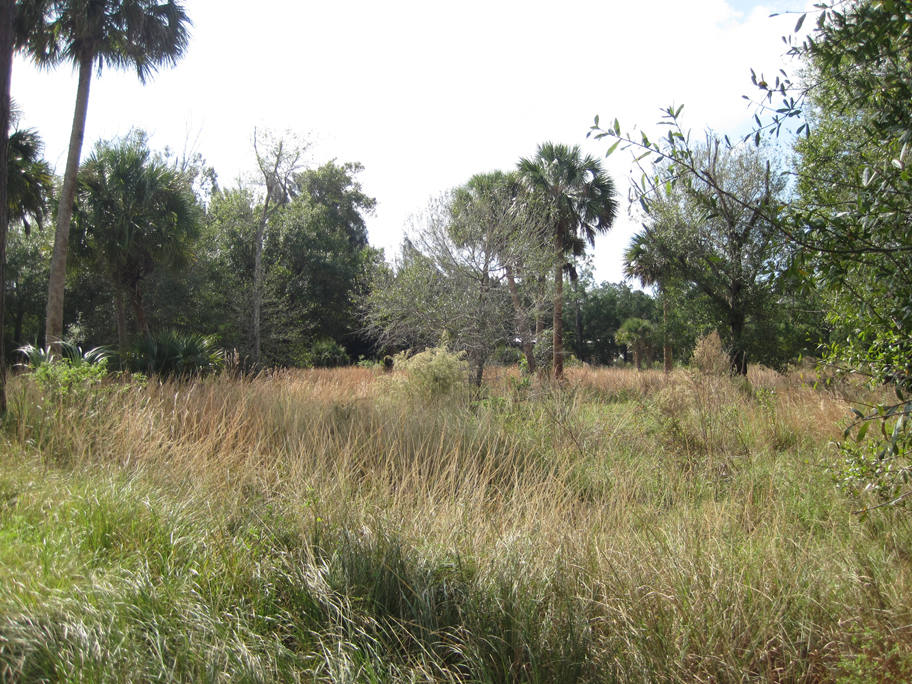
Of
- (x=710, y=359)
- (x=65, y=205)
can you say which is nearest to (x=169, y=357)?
(x=65, y=205)

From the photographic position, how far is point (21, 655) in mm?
2553

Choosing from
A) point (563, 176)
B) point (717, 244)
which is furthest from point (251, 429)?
point (563, 176)

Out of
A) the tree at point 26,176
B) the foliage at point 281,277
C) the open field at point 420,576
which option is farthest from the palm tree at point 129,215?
the open field at point 420,576

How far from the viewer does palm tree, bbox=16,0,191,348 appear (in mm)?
11781

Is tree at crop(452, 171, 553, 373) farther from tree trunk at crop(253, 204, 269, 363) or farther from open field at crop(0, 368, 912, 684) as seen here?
tree trunk at crop(253, 204, 269, 363)

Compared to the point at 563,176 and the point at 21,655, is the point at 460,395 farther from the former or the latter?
the point at 563,176

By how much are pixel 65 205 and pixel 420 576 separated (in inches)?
508

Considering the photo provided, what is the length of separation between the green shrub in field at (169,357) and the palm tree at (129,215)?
598 cm

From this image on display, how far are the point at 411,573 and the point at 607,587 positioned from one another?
1.09 metres

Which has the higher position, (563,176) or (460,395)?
(563,176)

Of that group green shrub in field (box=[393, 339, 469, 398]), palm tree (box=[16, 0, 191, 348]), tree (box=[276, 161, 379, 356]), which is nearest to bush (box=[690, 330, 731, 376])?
green shrub in field (box=[393, 339, 469, 398])

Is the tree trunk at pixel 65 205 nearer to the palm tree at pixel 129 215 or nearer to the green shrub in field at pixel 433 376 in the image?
the palm tree at pixel 129 215

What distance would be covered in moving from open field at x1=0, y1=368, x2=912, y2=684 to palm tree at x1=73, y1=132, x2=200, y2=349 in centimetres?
1238

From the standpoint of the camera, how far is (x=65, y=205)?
12062mm
